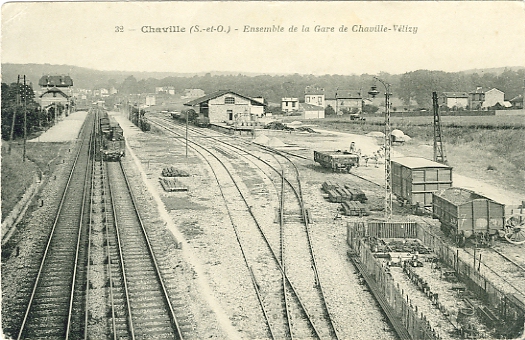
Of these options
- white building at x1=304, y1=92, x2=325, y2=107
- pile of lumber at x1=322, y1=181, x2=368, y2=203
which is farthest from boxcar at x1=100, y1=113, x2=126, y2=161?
pile of lumber at x1=322, y1=181, x2=368, y2=203

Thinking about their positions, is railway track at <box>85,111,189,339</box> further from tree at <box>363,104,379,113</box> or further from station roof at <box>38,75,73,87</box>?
tree at <box>363,104,379,113</box>

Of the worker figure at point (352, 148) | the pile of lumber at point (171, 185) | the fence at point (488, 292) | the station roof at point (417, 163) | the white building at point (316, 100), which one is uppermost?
the white building at point (316, 100)

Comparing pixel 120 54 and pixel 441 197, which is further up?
pixel 120 54

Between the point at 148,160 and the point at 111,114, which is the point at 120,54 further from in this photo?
the point at 111,114

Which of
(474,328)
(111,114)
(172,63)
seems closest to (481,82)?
(474,328)

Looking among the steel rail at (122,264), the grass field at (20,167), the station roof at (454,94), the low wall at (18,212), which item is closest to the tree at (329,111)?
the station roof at (454,94)

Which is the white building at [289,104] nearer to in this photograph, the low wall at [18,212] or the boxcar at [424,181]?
the boxcar at [424,181]

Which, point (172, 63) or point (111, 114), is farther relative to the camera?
point (111, 114)
